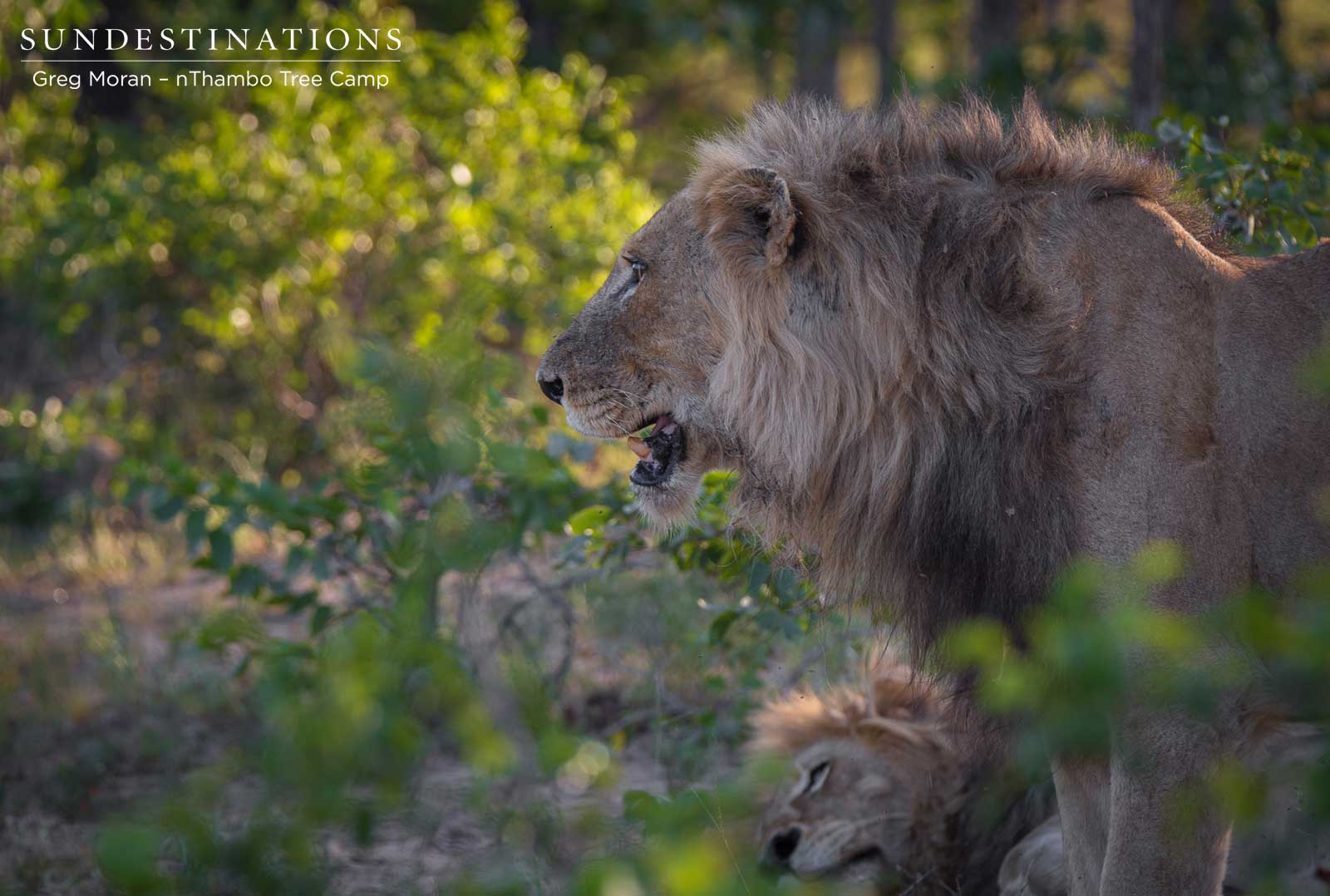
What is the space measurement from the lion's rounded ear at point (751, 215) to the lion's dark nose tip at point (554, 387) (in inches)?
20.6

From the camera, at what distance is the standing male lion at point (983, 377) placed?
7.15ft

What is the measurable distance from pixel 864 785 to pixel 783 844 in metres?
0.26

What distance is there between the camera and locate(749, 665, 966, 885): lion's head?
10.4ft

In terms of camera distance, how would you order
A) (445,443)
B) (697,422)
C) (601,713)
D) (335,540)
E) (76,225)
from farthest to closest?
(76,225) → (601,713) → (335,540) → (697,422) → (445,443)

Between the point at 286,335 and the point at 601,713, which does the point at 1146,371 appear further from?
the point at 286,335

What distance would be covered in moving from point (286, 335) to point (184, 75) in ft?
5.82

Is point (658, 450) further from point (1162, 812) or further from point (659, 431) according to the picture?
point (1162, 812)

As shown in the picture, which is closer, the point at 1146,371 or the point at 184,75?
the point at 1146,371

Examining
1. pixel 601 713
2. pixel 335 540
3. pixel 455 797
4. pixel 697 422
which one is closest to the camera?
pixel 697 422

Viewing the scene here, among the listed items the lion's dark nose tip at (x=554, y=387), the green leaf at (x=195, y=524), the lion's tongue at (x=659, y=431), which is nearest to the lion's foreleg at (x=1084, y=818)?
the lion's tongue at (x=659, y=431)

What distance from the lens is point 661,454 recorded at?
2.85 metres

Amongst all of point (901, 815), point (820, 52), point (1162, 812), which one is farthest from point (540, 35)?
point (1162, 812)

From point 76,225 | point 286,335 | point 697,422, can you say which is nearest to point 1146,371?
point 697,422

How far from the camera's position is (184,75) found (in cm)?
787
